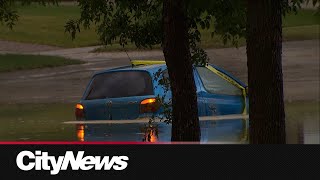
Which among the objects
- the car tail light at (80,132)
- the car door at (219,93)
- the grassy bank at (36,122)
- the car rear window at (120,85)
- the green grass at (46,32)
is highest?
the car rear window at (120,85)

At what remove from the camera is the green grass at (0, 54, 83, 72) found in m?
44.7

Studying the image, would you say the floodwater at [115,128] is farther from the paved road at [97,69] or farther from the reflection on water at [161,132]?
the paved road at [97,69]

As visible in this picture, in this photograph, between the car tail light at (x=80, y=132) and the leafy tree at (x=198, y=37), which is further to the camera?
the car tail light at (x=80, y=132)

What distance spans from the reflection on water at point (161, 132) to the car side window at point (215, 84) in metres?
0.66

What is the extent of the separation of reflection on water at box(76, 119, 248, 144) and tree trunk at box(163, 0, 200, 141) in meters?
2.98

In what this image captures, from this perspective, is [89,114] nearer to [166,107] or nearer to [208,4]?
[166,107]

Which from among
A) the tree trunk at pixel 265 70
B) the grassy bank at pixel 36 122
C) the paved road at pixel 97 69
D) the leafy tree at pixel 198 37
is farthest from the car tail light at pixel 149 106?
the paved road at pixel 97 69

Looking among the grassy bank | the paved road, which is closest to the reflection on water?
the grassy bank

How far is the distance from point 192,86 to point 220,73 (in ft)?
19.0

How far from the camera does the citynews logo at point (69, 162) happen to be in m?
9.19

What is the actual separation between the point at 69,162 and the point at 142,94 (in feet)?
27.0

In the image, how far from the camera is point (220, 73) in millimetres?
18562

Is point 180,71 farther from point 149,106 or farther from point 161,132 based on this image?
point 149,106

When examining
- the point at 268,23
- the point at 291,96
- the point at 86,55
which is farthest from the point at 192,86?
the point at 86,55
